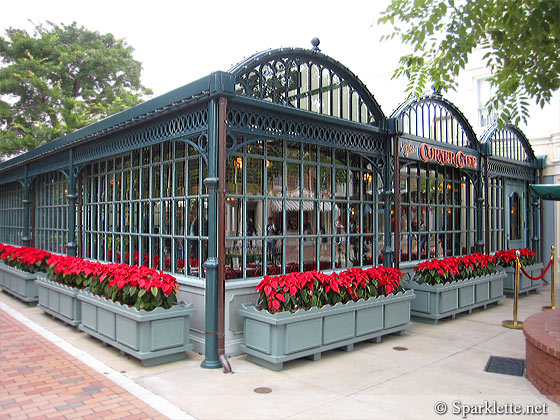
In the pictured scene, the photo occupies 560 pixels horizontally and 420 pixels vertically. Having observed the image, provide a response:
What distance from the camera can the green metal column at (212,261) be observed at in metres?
6.13

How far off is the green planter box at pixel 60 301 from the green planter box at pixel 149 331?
1.39 meters

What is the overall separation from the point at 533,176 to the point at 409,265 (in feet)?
24.4

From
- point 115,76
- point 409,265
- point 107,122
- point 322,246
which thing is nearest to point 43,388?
point 322,246

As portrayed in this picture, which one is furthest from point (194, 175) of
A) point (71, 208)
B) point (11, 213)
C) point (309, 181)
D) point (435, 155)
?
point (11, 213)

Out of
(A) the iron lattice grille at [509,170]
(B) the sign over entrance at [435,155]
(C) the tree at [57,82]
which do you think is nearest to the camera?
(B) the sign over entrance at [435,155]

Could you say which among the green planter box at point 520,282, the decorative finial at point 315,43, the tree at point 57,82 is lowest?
the green planter box at point 520,282

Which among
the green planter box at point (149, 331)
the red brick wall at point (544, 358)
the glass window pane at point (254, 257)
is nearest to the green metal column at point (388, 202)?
the glass window pane at point (254, 257)

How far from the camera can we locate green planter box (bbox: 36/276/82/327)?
26.1ft

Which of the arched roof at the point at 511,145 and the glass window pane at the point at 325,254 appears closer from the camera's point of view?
the glass window pane at the point at 325,254

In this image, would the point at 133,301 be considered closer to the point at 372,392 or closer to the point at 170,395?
the point at 170,395

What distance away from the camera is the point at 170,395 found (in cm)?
509

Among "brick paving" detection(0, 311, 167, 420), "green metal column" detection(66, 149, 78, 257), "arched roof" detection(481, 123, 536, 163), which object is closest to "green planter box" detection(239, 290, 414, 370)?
"brick paving" detection(0, 311, 167, 420)

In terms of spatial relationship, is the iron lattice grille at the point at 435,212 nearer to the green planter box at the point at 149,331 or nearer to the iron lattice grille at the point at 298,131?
the iron lattice grille at the point at 298,131

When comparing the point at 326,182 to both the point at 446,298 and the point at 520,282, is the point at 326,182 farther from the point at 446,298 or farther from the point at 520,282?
the point at 520,282
